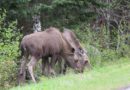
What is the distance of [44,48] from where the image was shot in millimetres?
16531

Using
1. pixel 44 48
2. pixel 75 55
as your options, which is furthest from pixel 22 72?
pixel 75 55

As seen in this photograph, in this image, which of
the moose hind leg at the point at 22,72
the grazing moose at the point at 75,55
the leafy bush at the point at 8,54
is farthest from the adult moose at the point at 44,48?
the leafy bush at the point at 8,54

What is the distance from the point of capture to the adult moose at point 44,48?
52.7 feet

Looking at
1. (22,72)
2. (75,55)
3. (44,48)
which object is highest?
(44,48)

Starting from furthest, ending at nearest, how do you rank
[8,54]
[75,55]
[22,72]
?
[75,55] < [8,54] < [22,72]

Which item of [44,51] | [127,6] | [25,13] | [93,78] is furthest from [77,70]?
[127,6]

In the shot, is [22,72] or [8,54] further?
[8,54]

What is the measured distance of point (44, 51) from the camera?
651 inches

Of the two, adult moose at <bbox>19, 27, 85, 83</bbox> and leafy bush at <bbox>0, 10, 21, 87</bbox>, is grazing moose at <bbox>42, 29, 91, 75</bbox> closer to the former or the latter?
adult moose at <bbox>19, 27, 85, 83</bbox>

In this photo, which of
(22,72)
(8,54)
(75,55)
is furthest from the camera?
(75,55)

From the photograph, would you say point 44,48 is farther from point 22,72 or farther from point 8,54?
point 8,54

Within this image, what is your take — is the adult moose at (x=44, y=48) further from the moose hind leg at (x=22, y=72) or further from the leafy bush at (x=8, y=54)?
the leafy bush at (x=8, y=54)

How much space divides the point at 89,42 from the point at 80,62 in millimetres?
4555

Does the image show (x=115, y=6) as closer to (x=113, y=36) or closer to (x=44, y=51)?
(x=113, y=36)
